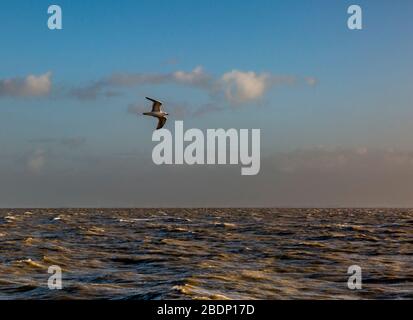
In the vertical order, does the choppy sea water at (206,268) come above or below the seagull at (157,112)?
below

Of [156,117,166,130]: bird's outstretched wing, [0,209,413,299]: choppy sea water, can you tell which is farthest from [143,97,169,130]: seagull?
[0,209,413,299]: choppy sea water

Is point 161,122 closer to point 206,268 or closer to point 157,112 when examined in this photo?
point 157,112

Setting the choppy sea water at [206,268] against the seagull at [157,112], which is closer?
the choppy sea water at [206,268]

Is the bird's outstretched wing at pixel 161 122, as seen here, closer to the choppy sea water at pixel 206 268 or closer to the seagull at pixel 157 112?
the seagull at pixel 157 112

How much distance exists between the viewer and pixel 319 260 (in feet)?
101

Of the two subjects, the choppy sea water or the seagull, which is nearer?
the choppy sea water

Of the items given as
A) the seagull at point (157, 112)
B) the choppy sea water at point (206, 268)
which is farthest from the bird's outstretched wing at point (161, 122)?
the choppy sea water at point (206, 268)

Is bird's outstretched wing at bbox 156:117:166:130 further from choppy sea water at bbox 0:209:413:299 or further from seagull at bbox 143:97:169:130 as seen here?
choppy sea water at bbox 0:209:413:299

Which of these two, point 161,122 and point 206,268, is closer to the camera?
point 206,268

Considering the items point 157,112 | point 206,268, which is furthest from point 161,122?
point 206,268

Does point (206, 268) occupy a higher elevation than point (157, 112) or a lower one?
lower
